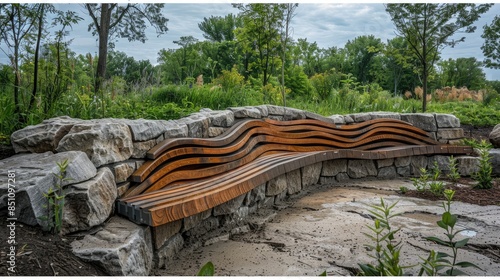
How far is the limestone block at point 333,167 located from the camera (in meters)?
6.20

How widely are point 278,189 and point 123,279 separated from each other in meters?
2.80

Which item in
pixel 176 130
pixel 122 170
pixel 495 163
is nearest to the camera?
pixel 122 170

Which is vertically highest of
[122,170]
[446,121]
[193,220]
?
[446,121]

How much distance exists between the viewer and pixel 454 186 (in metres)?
6.32

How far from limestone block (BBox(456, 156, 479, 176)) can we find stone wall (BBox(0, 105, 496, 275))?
13.6 feet

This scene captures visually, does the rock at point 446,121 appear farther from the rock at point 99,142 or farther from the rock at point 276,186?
the rock at point 99,142

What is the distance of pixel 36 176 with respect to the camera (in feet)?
A: 9.13

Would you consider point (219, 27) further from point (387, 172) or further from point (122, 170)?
point (122, 170)

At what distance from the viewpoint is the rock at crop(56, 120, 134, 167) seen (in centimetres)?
327

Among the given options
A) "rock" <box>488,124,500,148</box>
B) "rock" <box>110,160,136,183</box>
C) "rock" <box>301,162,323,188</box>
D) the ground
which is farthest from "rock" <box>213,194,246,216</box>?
"rock" <box>488,124,500,148</box>

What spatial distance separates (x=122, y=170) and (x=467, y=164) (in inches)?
251

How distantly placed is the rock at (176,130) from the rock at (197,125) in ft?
0.30

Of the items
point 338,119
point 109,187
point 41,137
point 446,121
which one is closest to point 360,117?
point 338,119

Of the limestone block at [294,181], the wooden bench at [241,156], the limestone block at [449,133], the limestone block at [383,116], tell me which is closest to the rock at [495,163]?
the wooden bench at [241,156]
